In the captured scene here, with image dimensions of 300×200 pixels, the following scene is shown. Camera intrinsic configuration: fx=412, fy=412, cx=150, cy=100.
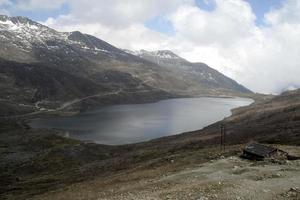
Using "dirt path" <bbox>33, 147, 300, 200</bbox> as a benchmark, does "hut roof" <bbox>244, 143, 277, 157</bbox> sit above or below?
above

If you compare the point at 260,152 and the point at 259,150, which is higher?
the point at 259,150

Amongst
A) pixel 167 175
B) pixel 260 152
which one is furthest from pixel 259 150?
pixel 167 175

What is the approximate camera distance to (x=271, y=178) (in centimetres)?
4441

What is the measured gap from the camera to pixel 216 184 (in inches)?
1684

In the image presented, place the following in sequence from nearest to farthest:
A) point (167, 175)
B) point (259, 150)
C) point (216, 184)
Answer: point (216, 184) < point (167, 175) < point (259, 150)

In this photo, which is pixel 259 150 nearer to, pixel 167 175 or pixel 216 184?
pixel 167 175

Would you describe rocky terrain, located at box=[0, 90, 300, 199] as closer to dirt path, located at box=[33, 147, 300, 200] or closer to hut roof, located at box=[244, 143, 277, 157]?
dirt path, located at box=[33, 147, 300, 200]

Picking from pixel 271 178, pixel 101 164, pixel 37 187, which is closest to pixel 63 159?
pixel 101 164

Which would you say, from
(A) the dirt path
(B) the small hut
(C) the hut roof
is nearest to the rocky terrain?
(A) the dirt path

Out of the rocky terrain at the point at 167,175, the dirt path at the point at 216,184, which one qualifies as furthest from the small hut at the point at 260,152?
the rocky terrain at the point at 167,175

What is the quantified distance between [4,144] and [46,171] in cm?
4879

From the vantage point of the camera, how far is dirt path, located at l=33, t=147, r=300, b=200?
3888cm

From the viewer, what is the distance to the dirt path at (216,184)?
128 feet

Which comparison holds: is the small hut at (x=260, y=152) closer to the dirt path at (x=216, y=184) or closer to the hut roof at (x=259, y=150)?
the hut roof at (x=259, y=150)
